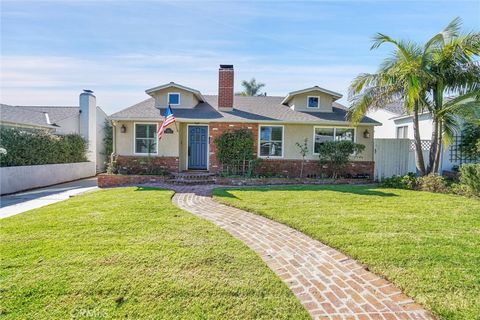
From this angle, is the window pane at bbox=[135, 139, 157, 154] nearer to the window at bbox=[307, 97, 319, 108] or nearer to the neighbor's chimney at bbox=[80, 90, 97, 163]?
the neighbor's chimney at bbox=[80, 90, 97, 163]

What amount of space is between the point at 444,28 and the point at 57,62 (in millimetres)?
15814

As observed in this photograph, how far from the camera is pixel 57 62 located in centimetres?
1102

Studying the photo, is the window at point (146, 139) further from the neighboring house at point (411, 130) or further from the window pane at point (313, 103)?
the neighboring house at point (411, 130)

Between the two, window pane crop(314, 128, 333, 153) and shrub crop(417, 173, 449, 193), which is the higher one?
window pane crop(314, 128, 333, 153)

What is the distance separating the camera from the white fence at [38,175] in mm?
10621

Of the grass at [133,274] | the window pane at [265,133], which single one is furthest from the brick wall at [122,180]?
the grass at [133,274]

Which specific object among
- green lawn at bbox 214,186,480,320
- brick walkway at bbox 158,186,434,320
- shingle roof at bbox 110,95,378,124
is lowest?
brick walkway at bbox 158,186,434,320

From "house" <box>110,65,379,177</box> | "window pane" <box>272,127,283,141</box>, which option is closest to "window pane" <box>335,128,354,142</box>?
"house" <box>110,65,379,177</box>

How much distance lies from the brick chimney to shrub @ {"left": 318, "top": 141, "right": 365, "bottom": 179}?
5395 millimetres

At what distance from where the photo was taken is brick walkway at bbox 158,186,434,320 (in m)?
2.83

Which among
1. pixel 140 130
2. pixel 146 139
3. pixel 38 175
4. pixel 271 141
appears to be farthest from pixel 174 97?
pixel 38 175

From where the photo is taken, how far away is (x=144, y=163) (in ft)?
42.1

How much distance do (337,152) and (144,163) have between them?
9383mm

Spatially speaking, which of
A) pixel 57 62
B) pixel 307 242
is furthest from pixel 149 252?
pixel 57 62
